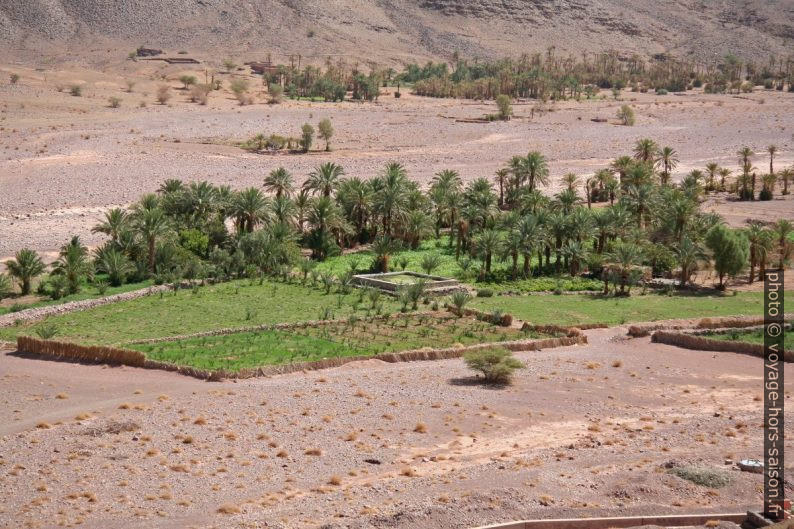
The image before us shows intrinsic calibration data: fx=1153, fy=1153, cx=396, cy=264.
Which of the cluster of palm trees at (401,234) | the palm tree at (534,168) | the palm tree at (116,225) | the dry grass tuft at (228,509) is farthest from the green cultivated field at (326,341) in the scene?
the palm tree at (534,168)

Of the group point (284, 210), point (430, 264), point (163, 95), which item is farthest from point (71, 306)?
point (163, 95)

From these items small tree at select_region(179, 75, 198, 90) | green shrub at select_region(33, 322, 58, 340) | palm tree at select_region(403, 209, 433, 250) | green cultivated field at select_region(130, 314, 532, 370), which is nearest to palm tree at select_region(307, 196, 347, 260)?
palm tree at select_region(403, 209, 433, 250)

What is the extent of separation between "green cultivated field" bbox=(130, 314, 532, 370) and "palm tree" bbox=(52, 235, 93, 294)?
10352mm

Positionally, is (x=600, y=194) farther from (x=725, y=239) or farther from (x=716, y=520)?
(x=716, y=520)

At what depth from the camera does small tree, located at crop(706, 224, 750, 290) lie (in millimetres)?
48688

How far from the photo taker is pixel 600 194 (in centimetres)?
7044

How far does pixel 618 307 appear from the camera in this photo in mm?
45000

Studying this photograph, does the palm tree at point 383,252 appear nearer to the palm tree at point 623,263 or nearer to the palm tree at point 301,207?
the palm tree at point 301,207

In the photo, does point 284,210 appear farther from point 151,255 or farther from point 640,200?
Result: point 640,200

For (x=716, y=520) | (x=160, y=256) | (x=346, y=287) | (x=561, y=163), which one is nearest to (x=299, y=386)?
(x=716, y=520)

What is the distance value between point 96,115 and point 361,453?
264ft

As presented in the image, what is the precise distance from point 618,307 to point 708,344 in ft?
27.0

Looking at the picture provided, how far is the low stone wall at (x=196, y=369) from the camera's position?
31578 mm

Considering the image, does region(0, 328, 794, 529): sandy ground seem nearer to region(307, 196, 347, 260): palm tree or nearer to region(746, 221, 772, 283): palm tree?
region(746, 221, 772, 283): palm tree
